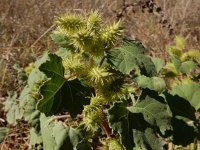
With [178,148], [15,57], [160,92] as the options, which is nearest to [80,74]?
[160,92]

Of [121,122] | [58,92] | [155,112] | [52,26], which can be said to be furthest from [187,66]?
[52,26]

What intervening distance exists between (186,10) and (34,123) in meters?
3.20

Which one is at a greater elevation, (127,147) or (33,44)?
(127,147)

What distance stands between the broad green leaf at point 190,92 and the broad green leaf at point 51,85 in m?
0.58

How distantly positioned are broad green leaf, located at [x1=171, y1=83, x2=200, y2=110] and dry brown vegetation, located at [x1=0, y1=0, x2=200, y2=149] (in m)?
1.58

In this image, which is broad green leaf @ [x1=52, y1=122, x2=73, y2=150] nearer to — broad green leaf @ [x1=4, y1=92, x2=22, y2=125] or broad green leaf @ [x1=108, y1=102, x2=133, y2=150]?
broad green leaf @ [x1=108, y1=102, x2=133, y2=150]

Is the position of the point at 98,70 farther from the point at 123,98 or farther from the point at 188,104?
the point at 188,104

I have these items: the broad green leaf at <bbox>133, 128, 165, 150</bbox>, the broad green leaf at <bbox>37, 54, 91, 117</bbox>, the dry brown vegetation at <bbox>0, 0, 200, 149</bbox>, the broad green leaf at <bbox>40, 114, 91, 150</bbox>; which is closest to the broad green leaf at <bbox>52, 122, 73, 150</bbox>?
the broad green leaf at <bbox>40, 114, 91, 150</bbox>

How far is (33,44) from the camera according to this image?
12.9 feet

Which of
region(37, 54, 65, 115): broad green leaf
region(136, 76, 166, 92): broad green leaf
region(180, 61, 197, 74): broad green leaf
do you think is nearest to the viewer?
region(37, 54, 65, 115): broad green leaf

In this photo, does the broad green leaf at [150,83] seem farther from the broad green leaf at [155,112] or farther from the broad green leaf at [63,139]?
the broad green leaf at [63,139]

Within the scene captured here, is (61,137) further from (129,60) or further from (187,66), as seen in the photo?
(187,66)

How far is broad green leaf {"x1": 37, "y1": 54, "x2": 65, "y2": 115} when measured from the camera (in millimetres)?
1469

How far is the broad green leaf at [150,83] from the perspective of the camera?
5.71ft
